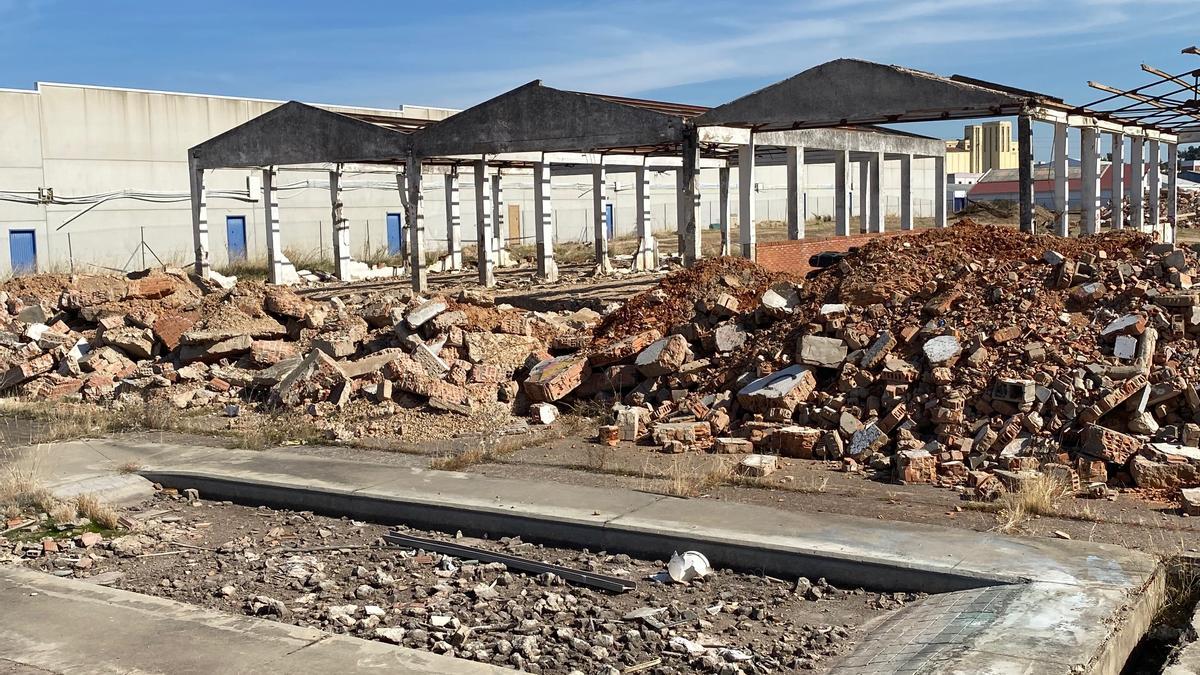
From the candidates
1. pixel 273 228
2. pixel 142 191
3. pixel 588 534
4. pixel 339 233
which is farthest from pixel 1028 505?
pixel 142 191

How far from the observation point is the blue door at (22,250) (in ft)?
115

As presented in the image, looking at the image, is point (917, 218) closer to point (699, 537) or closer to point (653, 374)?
point (653, 374)

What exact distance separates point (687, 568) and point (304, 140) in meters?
23.1

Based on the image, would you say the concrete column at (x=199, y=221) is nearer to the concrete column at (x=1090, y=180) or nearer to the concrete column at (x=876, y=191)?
the concrete column at (x=876, y=191)

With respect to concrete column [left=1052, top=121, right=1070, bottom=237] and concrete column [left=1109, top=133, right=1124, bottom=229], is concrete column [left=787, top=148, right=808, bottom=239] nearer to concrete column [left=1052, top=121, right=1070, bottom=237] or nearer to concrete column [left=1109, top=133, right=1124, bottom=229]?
concrete column [left=1052, top=121, right=1070, bottom=237]

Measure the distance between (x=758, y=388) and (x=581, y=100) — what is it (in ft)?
43.8

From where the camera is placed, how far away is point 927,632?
606 cm

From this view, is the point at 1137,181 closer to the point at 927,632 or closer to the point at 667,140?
the point at 667,140

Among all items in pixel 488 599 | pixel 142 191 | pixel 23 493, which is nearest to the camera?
pixel 488 599

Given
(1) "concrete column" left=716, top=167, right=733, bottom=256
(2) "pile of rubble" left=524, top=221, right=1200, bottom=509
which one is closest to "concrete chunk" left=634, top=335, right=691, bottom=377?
(2) "pile of rubble" left=524, top=221, right=1200, bottom=509

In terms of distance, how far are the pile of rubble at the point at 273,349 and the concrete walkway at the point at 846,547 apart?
2.59m

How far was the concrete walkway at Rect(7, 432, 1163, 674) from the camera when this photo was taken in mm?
5789

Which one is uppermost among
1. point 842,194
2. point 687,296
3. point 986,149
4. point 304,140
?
point 986,149

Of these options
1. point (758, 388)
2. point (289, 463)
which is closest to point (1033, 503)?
point (758, 388)
